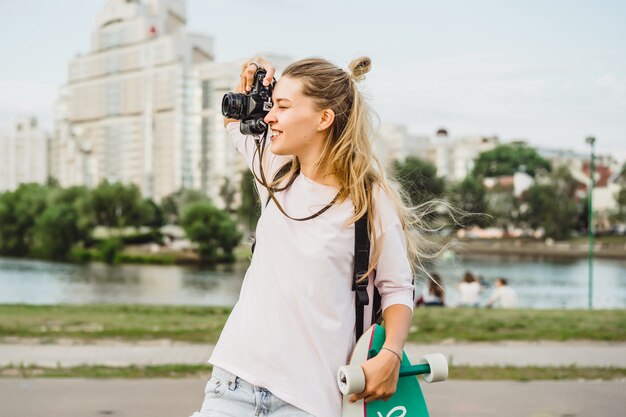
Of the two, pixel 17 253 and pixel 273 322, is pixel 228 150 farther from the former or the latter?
pixel 273 322

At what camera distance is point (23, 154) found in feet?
518

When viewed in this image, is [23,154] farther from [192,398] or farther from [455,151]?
[192,398]

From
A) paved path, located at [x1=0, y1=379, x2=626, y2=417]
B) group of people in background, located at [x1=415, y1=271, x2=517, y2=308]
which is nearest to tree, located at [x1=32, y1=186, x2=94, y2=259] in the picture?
group of people in background, located at [x1=415, y1=271, x2=517, y2=308]

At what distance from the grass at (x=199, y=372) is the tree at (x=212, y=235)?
5342 cm

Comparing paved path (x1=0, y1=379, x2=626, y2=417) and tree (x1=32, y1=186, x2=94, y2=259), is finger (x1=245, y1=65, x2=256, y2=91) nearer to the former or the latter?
paved path (x1=0, y1=379, x2=626, y2=417)

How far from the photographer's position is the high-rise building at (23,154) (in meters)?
155

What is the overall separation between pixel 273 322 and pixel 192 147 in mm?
121788

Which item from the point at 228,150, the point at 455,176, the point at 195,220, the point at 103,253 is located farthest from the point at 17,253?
the point at 455,176

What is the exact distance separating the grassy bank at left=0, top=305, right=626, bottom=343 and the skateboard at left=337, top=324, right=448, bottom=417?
616 cm

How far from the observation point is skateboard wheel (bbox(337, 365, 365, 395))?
1768 mm

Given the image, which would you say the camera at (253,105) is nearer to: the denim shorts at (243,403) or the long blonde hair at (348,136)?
the long blonde hair at (348,136)

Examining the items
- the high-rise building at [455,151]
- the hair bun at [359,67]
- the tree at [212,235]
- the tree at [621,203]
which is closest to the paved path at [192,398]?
the hair bun at [359,67]

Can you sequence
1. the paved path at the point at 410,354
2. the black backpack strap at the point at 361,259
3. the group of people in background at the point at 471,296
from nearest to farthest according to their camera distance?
the black backpack strap at the point at 361,259 < the paved path at the point at 410,354 < the group of people in background at the point at 471,296

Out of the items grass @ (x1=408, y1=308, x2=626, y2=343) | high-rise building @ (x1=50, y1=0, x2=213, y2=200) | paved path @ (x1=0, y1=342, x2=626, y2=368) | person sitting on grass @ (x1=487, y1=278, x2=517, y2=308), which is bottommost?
person sitting on grass @ (x1=487, y1=278, x2=517, y2=308)
